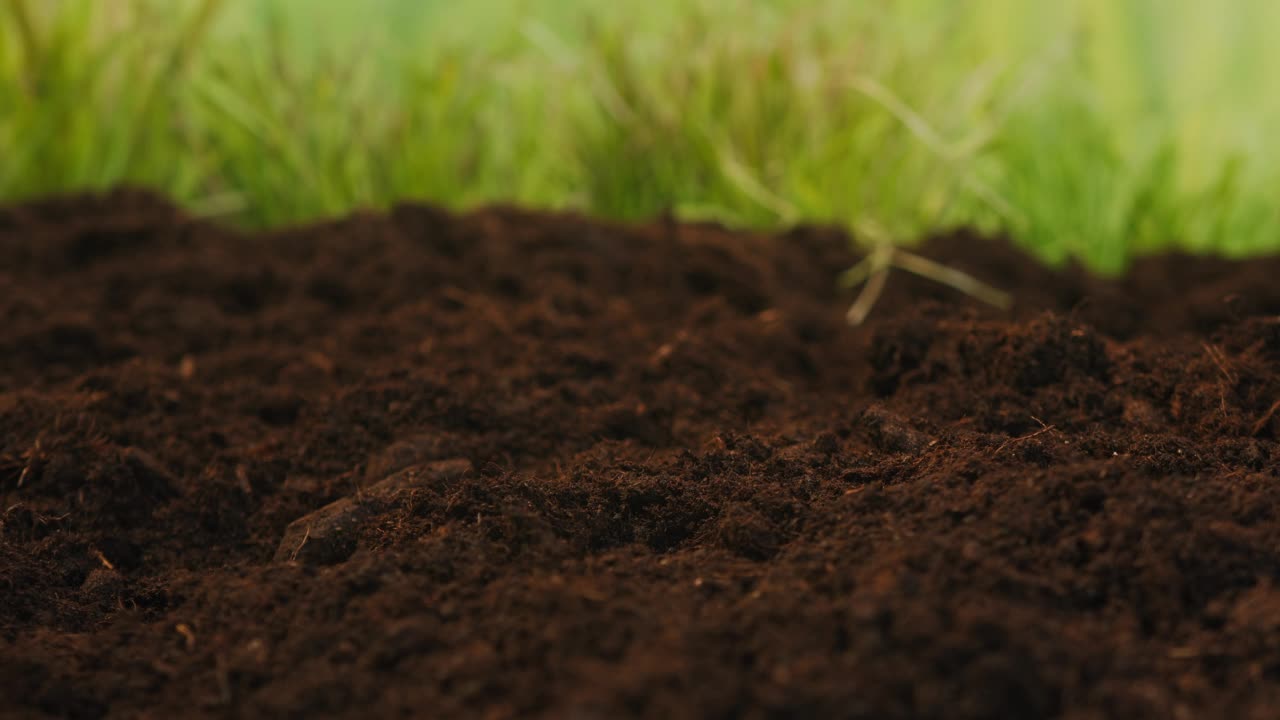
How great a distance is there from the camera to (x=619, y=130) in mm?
3059

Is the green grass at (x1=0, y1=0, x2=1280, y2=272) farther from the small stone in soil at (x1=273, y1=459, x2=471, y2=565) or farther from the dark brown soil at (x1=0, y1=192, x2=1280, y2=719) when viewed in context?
the small stone in soil at (x1=273, y1=459, x2=471, y2=565)

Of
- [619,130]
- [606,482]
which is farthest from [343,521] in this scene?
[619,130]

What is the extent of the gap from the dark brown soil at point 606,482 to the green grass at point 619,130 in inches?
23.2

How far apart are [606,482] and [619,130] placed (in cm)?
195

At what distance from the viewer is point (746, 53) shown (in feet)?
9.98

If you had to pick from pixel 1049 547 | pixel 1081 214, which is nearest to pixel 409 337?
pixel 1049 547

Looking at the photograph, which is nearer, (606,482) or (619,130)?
(606,482)

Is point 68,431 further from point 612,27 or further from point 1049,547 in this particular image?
point 612,27

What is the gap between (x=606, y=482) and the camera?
129cm

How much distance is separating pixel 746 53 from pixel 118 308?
1820mm

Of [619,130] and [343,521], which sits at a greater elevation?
[619,130]

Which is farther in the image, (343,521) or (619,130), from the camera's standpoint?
(619,130)

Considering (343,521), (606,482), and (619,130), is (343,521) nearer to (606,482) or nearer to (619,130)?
(606,482)

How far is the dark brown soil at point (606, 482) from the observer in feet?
2.93
